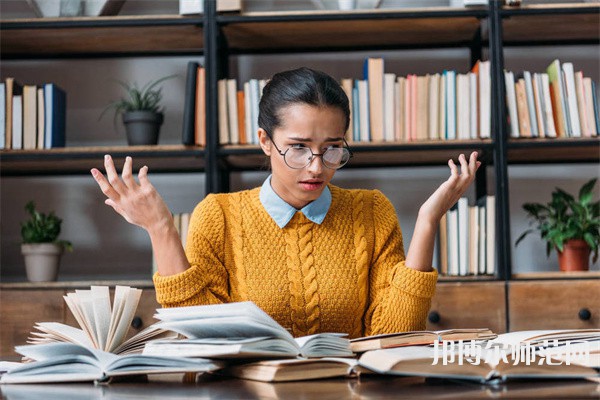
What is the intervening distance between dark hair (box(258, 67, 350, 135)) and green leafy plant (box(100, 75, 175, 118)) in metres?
1.01

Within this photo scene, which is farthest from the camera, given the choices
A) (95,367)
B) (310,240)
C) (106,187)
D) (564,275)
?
(564,275)

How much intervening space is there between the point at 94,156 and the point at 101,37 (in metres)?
0.47

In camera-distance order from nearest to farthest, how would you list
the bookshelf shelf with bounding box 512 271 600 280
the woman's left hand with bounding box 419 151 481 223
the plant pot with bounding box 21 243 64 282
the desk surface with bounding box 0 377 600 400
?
the desk surface with bounding box 0 377 600 400 → the woman's left hand with bounding box 419 151 481 223 → the bookshelf shelf with bounding box 512 271 600 280 → the plant pot with bounding box 21 243 64 282

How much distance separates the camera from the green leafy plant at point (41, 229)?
8.41 ft

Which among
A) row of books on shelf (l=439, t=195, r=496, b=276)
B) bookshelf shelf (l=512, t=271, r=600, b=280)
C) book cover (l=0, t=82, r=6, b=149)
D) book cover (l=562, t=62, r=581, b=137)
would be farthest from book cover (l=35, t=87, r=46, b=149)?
book cover (l=562, t=62, r=581, b=137)

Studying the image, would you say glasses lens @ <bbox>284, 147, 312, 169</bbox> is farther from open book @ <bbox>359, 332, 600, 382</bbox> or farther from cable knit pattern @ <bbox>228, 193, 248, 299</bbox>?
open book @ <bbox>359, 332, 600, 382</bbox>

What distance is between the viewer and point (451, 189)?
1.45 metres

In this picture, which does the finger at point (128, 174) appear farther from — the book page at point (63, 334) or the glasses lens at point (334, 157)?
the glasses lens at point (334, 157)

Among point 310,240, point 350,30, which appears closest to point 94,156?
point 350,30

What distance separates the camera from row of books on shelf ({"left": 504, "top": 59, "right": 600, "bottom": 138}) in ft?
8.17

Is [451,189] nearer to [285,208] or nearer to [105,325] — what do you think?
[285,208]

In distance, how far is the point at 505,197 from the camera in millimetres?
2430

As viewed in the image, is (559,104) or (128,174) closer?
(128,174)

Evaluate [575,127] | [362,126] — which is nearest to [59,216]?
[362,126]
